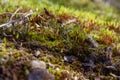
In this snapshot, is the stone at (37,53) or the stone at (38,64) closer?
the stone at (38,64)

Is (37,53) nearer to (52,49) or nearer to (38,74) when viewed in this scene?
(52,49)

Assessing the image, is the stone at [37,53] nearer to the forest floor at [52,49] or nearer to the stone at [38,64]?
the forest floor at [52,49]

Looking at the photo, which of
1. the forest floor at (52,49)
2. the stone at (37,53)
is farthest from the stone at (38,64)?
the stone at (37,53)

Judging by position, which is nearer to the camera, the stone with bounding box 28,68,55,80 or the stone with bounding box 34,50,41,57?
the stone with bounding box 28,68,55,80

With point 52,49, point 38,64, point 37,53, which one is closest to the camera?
point 38,64

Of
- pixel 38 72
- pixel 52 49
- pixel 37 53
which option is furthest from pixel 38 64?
pixel 52 49

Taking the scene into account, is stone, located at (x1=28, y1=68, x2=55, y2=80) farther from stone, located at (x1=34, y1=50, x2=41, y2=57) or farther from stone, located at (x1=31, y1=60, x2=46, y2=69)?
stone, located at (x1=34, y1=50, x2=41, y2=57)

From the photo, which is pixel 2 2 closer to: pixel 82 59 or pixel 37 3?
pixel 37 3

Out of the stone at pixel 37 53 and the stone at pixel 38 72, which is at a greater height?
the stone at pixel 37 53

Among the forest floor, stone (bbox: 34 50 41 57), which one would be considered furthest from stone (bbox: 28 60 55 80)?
stone (bbox: 34 50 41 57)
